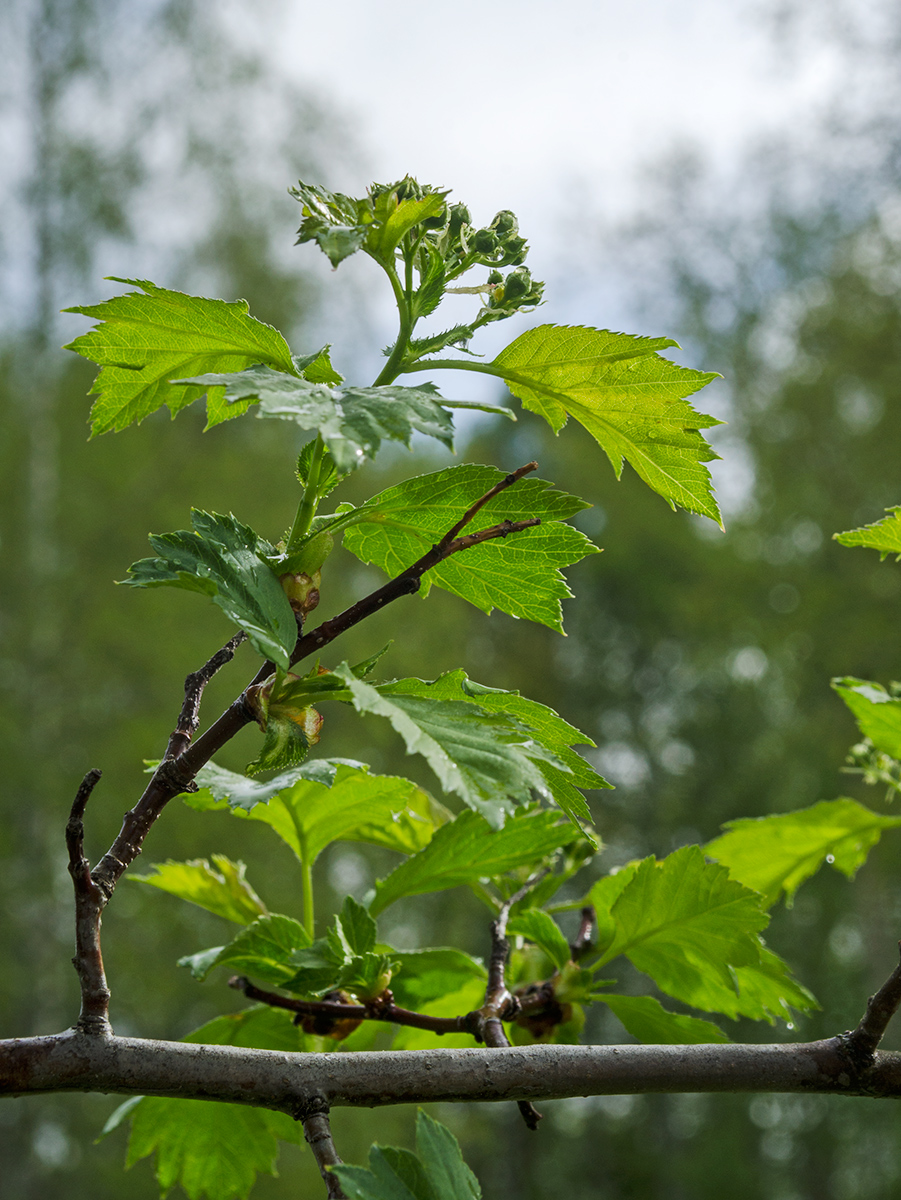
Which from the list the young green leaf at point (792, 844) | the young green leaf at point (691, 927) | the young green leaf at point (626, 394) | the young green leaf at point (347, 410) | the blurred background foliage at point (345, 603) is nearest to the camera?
the young green leaf at point (347, 410)

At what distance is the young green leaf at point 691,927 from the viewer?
0.53 meters

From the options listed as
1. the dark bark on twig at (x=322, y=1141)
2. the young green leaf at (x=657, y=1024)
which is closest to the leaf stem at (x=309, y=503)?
the dark bark on twig at (x=322, y=1141)

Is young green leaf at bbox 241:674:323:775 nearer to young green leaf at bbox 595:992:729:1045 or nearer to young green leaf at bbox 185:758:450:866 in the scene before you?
young green leaf at bbox 185:758:450:866

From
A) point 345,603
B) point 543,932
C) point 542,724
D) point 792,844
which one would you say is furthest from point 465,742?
point 345,603

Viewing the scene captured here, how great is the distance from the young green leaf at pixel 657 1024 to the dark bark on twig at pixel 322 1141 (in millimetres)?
224

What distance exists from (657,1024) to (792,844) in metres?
0.19

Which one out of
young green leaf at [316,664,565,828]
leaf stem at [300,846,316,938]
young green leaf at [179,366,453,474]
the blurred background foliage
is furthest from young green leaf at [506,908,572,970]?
the blurred background foliage

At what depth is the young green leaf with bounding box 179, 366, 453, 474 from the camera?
1.05ft

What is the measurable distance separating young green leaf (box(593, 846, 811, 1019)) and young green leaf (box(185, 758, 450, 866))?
142 mm

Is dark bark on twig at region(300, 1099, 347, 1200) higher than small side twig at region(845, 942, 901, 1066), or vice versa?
small side twig at region(845, 942, 901, 1066)

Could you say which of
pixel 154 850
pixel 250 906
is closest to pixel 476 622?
pixel 154 850

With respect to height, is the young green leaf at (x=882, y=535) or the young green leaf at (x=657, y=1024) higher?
the young green leaf at (x=882, y=535)

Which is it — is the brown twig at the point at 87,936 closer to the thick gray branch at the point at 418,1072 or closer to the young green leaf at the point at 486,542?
the thick gray branch at the point at 418,1072

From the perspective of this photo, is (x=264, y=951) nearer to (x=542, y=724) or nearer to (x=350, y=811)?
(x=350, y=811)
